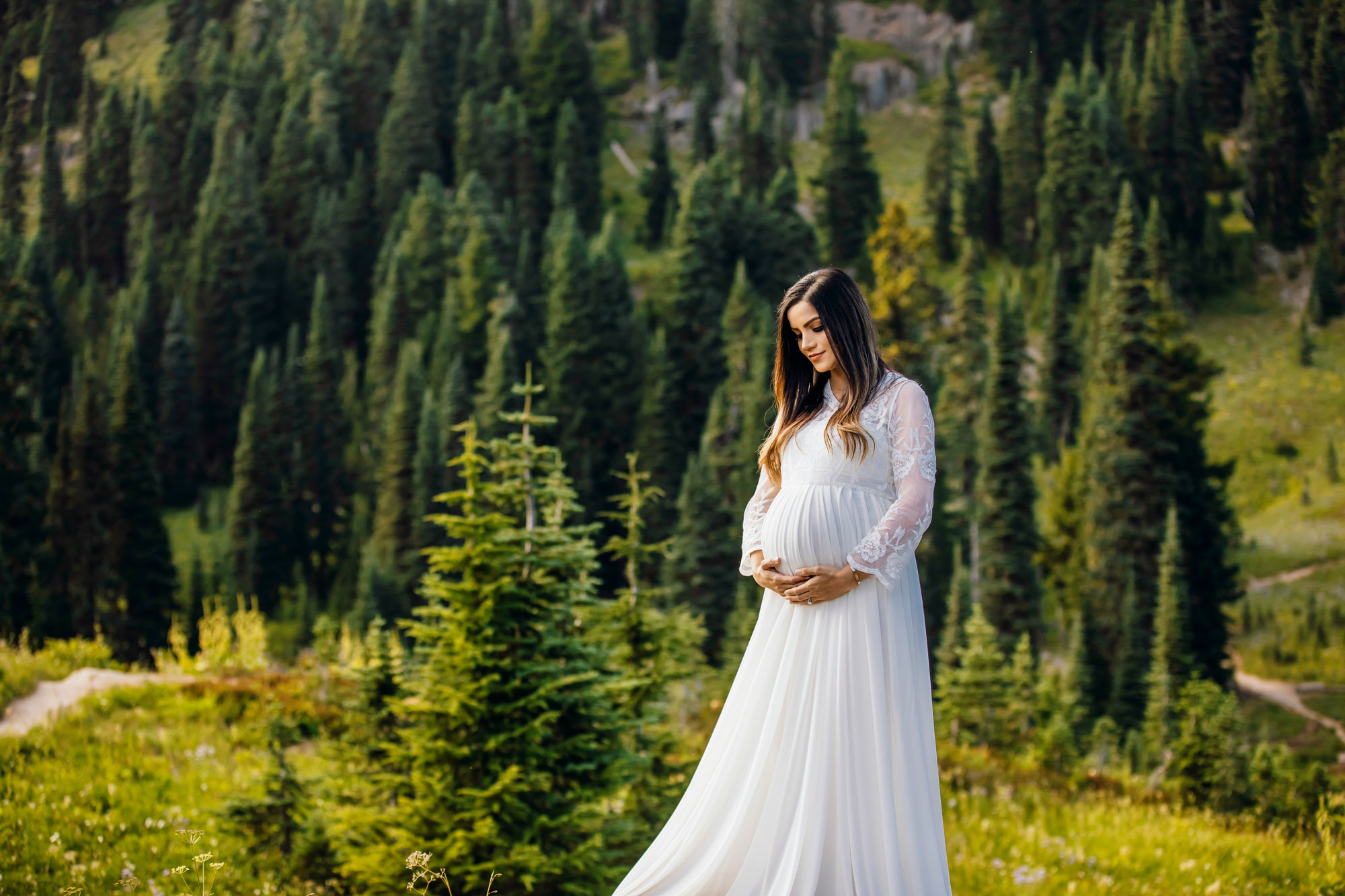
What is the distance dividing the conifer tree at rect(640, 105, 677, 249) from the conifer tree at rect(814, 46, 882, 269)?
11.7m

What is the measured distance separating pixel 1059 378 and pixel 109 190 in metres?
69.3

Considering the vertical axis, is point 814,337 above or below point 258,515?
above

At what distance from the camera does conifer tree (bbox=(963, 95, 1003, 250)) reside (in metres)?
75.4

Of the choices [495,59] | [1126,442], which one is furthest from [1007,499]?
[495,59]

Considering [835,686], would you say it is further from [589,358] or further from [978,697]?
[589,358]

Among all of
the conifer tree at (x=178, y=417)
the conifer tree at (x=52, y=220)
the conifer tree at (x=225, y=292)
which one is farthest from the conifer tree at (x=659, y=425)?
the conifer tree at (x=52, y=220)

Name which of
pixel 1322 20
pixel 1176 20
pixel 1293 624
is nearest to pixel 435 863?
pixel 1322 20

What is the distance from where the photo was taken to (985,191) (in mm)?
76625

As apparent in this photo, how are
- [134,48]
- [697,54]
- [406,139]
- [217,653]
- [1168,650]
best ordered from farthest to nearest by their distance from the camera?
[697,54], [406,139], [134,48], [1168,650], [217,653]

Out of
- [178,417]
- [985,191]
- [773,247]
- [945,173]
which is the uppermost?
[945,173]

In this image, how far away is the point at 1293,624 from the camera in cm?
4153

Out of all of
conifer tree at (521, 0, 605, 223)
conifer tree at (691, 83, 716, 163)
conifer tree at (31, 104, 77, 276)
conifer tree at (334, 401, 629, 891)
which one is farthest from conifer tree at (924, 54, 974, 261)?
conifer tree at (334, 401, 629, 891)

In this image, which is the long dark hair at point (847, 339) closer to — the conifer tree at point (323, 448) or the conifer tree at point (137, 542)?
the conifer tree at point (137, 542)

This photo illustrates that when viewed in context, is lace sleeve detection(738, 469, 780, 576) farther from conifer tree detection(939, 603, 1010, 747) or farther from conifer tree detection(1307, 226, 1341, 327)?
conifer tree detection(1307, 226, 1341, 327)
